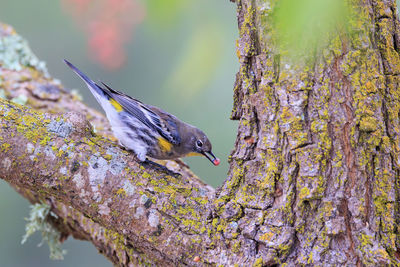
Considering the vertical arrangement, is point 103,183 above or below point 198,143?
below

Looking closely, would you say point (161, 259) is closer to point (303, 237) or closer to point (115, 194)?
point (115, 194)

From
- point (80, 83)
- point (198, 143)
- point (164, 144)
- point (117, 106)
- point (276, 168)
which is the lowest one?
point (276, 168)

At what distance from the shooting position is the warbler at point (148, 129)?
3917 mm

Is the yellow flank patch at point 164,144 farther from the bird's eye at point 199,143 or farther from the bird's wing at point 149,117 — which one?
the bird's eye at point 199,143

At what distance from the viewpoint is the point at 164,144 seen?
411 cm

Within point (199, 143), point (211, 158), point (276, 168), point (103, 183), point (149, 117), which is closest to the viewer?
point (276, 168)

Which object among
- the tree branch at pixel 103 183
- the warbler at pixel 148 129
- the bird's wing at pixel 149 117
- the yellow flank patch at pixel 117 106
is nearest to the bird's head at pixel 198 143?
the warbler at pixel 148 129

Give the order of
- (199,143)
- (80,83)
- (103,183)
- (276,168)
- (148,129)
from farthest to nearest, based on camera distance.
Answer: (80,83) < (199,143) < (148,129) < (103,183) < (276,168)

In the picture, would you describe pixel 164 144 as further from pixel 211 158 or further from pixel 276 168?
pixel 276 168

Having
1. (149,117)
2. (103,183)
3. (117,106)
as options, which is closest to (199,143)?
(149,117)

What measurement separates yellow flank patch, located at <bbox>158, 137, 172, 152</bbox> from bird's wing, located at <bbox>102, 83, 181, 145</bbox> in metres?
0.04

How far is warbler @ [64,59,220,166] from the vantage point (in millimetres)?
3917

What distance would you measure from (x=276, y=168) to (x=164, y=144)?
6.44ft

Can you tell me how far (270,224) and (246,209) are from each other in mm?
158
